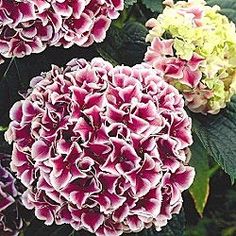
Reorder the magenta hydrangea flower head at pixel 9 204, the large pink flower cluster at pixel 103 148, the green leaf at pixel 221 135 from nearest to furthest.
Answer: the large pink flower cluster at pixel 103 148 → the green leaf at pixel 221 135 → the magenta hydrangea flower head at pixel 9 204

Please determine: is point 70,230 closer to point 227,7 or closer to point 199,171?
point 199,171

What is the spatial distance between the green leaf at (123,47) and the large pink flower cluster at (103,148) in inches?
5.6

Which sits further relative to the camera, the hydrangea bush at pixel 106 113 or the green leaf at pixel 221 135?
the green leaf at pixel 221 135

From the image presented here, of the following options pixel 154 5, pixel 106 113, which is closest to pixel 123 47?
pixel 154 5

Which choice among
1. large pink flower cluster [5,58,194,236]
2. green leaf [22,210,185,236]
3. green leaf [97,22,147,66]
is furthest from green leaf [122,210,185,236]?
green leaf [97,22,147,66]

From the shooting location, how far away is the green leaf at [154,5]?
1.80 metres

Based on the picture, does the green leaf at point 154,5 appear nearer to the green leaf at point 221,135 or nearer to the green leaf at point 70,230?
the green leaf at point 221,135

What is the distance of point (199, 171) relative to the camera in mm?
1897

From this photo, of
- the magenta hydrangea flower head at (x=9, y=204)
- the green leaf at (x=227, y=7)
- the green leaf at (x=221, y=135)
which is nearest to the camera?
the green leaf at (x=221, y=135)

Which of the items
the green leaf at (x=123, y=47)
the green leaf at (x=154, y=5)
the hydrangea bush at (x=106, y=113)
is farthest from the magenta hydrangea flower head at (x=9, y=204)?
the green leaf at (x=154, y=5)

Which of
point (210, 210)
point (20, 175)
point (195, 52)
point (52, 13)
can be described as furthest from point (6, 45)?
point (210, 210)

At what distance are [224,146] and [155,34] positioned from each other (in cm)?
24

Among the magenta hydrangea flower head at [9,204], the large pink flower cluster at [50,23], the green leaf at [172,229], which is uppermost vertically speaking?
the large pink flower cluster at [50,23]

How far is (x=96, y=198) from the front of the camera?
1.42 meters
